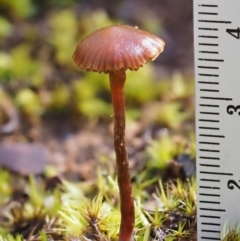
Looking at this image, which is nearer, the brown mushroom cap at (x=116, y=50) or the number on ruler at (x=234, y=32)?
the brown mushroom cap at (x=116, y=50)

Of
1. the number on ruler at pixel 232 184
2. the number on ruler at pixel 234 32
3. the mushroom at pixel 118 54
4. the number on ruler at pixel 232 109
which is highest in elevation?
the number on ruler at pixel 234 32

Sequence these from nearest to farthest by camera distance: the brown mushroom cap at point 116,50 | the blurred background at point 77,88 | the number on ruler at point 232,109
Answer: the brown mushroom cap at point 116,50, the number on ruler at point 232,109, the blurred background at point 77,88

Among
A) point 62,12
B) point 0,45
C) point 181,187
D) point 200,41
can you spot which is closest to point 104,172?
point 181,187

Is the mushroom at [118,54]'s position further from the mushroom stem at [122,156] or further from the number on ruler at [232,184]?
the number on ruler at [232,184]

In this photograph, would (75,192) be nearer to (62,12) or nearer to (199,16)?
(199,16)

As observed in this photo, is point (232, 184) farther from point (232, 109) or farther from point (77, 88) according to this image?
point (77, 88)

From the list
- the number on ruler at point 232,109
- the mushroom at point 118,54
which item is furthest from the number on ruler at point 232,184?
the mushroom at point 118,54

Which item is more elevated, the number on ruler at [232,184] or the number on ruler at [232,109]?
the number on ruler at [232,109]

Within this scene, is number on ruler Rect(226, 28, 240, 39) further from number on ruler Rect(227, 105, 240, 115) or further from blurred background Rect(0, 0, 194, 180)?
blurred background Rect(0, 0, 194, 180)

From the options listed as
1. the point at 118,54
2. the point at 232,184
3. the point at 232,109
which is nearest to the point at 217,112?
the point at 232,109

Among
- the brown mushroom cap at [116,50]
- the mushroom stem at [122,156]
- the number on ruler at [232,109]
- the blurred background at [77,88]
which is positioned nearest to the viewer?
the brown mushroom cap at [116,50]
